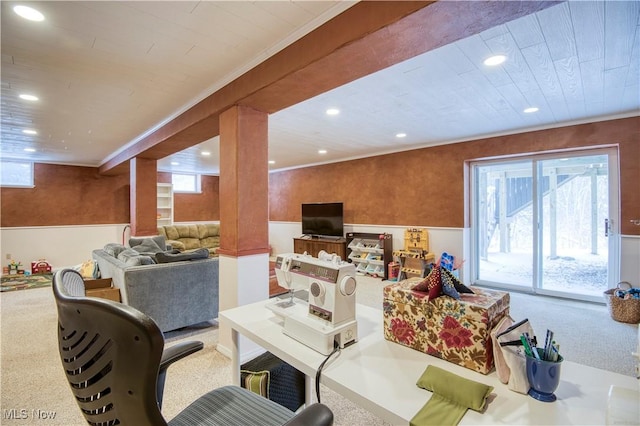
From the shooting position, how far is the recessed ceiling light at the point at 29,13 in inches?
64.4

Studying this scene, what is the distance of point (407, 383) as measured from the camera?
0.97m

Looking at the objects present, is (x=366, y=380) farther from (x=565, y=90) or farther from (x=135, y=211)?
(x=135, y=211)

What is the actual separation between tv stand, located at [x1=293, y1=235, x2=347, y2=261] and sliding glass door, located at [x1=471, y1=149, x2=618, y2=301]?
243 centimetres

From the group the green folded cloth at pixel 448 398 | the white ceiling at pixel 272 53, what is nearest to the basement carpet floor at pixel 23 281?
the white ceiling at pixel 272 53

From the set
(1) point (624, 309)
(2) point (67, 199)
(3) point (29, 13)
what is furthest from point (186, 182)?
(1) point (624, 309)

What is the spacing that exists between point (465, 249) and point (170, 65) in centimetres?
471

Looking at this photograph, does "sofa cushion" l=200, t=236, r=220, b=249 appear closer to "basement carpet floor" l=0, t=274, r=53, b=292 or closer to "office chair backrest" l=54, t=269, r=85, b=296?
"basement carpet floor" l=0, t=274, r=53, b=292

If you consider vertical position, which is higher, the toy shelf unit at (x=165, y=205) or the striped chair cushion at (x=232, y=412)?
the toy shelf unit at (x=165, y=205)

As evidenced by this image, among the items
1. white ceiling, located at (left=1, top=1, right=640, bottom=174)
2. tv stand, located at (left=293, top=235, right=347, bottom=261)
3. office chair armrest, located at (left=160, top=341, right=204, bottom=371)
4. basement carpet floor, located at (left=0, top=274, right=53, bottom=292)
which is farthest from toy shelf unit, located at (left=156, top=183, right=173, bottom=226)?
office chair armrest, located at (left=160, top=341, right=204, bottom=371)

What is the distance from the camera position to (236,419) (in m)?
1.08

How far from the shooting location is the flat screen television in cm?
636

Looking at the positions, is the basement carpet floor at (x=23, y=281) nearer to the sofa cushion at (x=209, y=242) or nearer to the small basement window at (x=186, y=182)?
the sofa cushion at (x=209, y=242)

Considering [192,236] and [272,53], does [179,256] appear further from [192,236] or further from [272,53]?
[192,236]

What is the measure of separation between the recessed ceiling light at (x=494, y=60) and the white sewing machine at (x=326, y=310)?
2.05 metres
